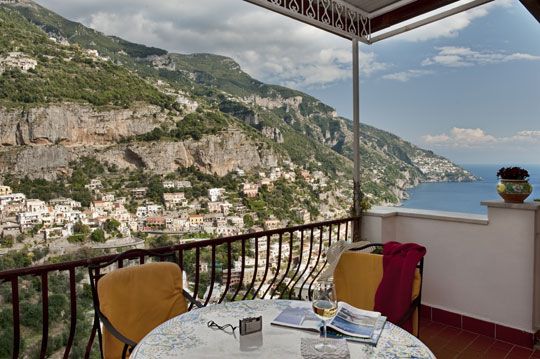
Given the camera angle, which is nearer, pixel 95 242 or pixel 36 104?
pixel 95 242

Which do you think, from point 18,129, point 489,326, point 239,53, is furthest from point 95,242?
point 239,53

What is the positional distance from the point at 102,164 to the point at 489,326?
4559 mm

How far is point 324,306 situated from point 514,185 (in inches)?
105

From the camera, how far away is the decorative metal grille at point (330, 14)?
3176 millimetres

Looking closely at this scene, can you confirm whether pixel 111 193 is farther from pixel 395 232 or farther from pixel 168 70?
pixel 395 232

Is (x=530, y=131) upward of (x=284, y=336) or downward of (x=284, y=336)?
upward

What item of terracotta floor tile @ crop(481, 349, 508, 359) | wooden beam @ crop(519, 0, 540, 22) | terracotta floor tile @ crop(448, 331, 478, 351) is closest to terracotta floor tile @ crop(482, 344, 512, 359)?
terracotta floor tile @ crop(481, 349, 508, 359)

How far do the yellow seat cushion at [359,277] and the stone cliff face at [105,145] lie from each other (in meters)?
2.99

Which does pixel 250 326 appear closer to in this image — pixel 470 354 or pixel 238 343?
pixel 238 343

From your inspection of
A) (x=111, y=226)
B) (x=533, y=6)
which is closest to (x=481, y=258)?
(x=533, y=6)

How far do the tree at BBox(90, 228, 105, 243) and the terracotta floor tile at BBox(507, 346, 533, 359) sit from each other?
389 centimetres

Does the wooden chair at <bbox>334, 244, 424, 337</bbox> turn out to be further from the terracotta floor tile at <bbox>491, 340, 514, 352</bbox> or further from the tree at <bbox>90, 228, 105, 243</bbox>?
the tree at <bbox>90, 228, 105, 243</bbox>

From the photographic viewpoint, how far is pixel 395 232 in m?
4.02

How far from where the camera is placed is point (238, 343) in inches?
52.2
